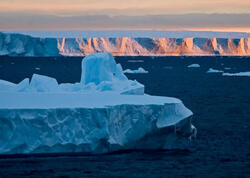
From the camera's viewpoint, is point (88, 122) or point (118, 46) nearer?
point (88, 122)

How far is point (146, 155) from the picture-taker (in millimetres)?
13414

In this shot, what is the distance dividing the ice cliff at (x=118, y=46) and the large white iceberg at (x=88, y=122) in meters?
64.9

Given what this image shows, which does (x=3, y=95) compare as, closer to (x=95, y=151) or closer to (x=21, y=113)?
(x=21, y=113)

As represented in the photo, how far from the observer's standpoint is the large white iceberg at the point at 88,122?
1266cm

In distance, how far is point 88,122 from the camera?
13.1 m

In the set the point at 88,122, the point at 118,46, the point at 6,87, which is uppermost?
the point at 6,87

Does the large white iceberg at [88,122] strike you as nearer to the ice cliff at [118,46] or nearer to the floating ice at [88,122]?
the floating ice at [88,122]

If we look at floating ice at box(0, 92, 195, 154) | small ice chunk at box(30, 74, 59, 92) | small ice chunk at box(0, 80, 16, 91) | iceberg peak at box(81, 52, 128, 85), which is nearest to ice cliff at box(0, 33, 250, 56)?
iceberg peak at box(81, 52, 128, 85)

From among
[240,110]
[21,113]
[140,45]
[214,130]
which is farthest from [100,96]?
[140,45]

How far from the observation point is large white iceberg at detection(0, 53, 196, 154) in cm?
1266

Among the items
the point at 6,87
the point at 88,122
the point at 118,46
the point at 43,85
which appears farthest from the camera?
the point at 118,46

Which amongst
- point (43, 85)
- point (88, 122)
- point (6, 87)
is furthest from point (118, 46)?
point (88, 122)

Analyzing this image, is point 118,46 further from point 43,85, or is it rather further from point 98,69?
point 43,85

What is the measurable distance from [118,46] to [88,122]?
80.1 metres
